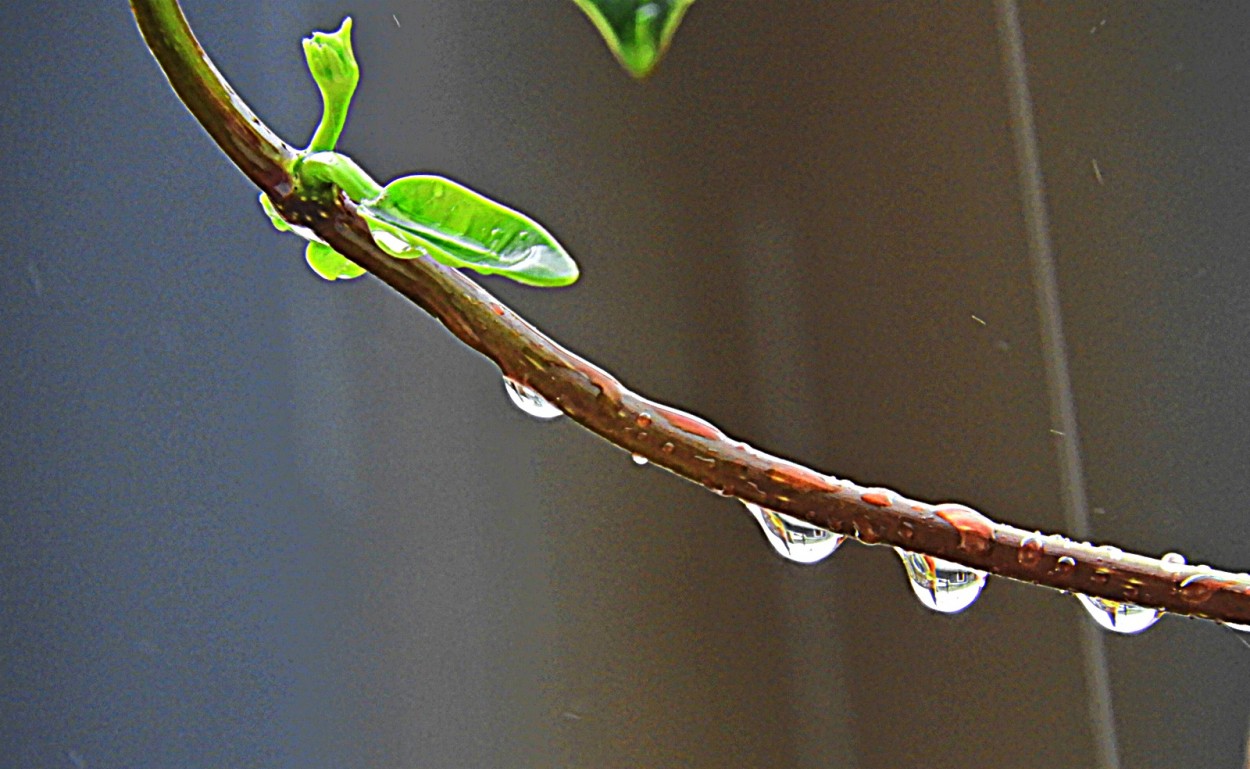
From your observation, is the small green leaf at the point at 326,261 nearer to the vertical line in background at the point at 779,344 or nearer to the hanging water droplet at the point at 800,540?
the hanging water droplet at the point at 800,540

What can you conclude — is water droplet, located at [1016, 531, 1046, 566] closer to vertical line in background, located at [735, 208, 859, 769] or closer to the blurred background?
the blurred background

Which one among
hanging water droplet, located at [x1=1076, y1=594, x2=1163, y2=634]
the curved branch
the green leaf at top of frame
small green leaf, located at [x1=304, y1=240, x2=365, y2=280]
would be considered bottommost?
the curved branch

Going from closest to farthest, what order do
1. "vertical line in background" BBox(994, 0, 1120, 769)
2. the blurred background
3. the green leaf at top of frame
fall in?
the green leaf at top of frame, the blurred background, "vertical line in background" BBox(994, 0, 1120, 769)

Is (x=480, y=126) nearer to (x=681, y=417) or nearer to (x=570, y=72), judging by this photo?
(x=570, y=72)

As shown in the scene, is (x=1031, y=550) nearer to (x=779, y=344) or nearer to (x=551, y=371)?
(x=551, y=371)

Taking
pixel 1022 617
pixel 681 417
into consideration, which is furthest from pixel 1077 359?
pixel 681 417

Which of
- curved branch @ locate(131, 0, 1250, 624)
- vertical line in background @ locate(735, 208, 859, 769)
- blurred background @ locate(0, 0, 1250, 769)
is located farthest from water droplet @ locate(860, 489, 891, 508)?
vertical line in background @ locate(735, 208, 859, 769)
